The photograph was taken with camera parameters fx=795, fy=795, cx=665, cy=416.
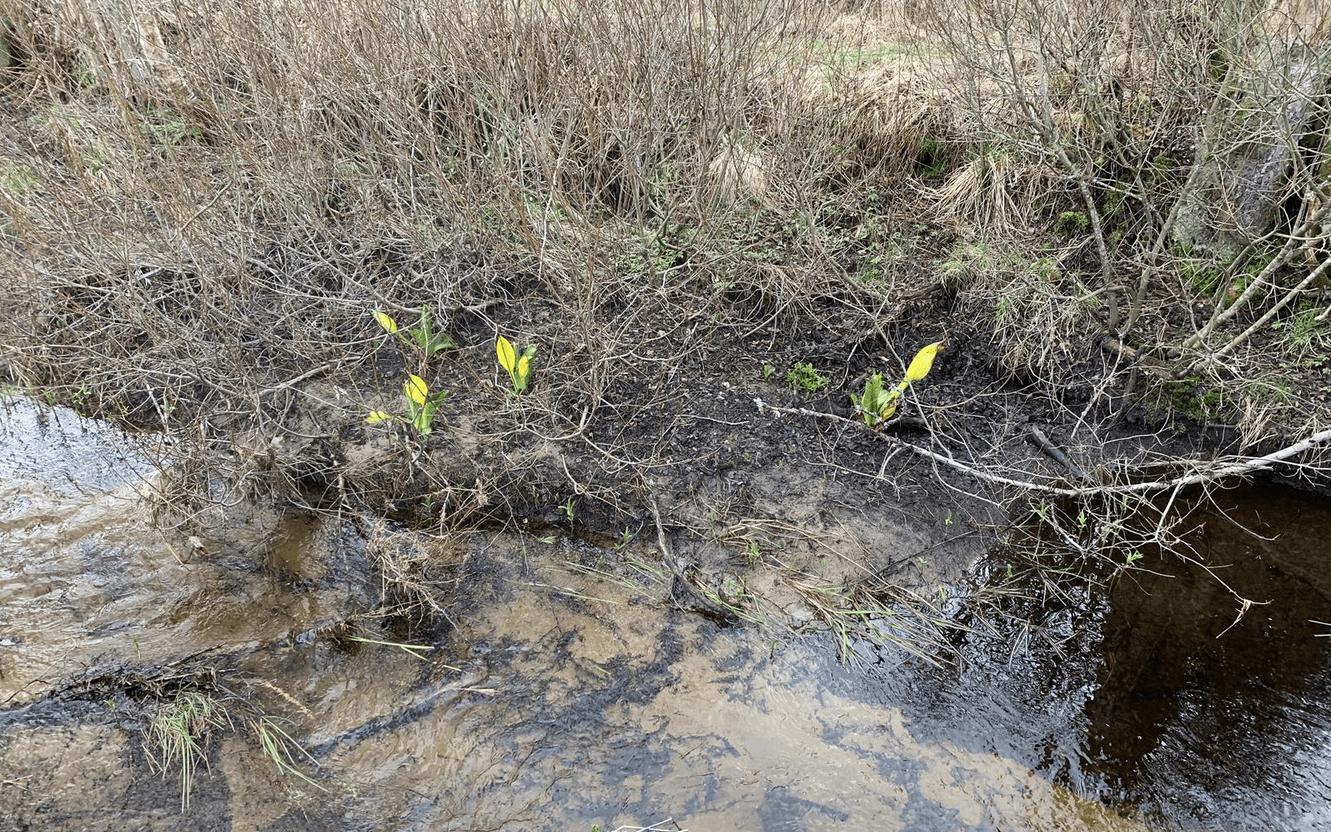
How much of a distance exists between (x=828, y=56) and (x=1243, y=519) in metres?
3.87

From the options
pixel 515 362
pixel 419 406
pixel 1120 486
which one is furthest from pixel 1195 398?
pixel 419 406

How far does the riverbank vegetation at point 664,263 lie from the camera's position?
4.22 metres

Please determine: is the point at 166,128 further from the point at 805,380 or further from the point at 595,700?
the point at 595,700

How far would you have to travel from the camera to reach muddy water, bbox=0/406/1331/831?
9.95ft

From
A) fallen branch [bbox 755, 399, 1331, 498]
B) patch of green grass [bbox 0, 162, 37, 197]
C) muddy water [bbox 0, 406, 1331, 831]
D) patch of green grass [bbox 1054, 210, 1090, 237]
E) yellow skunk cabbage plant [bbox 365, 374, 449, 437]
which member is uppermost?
patch of green grass [bbox 0, 162, 37, 197]

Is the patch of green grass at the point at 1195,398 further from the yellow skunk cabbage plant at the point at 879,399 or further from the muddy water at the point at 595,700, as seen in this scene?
the yellow skunk cabbage plant at the point at 879,399

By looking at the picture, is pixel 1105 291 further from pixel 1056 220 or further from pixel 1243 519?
pixel 1243 519

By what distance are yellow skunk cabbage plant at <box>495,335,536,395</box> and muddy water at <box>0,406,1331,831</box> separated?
885mm

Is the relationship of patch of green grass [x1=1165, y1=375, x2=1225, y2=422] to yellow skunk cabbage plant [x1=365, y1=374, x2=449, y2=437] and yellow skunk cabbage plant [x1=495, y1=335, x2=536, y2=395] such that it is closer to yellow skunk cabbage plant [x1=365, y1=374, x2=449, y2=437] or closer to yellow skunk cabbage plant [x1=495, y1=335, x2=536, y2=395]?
yellow skunk cabbage plant [x1=495, y1=335, x2=536, y2=395]

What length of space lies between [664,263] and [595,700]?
2.81 m

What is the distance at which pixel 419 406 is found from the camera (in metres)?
4.24

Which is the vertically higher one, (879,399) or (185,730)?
(879,399)

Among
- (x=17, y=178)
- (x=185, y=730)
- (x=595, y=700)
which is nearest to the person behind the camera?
(x=185, y=730)

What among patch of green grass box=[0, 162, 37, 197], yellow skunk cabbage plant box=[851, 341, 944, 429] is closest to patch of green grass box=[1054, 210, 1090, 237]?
yellow skunk cabbage plant box=[851, 341, 944, 429]
